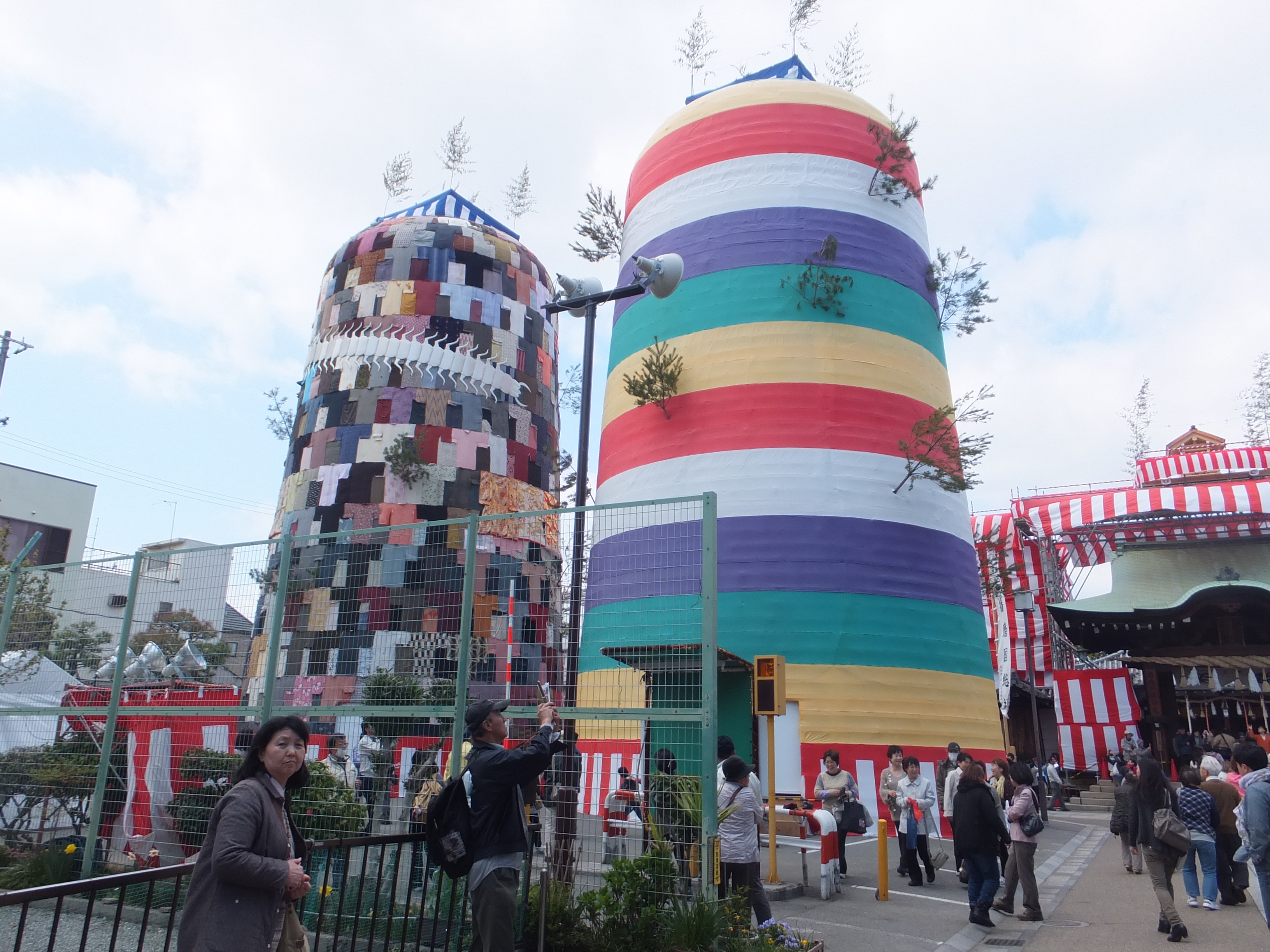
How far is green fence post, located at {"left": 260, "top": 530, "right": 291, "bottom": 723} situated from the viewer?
26.6 ft

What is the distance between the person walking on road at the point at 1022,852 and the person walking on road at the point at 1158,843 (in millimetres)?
1040

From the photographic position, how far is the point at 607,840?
23.3 ft

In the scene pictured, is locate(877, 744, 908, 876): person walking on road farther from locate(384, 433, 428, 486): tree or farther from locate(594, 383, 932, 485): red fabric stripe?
locate(384, 433, 428, 486): tree

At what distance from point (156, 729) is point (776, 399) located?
12.4m

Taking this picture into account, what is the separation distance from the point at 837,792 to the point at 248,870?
8971mm

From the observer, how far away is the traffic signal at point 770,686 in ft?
30.8

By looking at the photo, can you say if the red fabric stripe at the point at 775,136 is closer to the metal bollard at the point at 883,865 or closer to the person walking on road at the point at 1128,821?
the person walking on road at the point at 1128,821

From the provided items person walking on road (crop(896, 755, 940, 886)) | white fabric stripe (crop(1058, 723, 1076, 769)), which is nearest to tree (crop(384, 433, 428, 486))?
person walking on road (crop(896, 755, 940, 886))

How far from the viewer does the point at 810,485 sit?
17125mm

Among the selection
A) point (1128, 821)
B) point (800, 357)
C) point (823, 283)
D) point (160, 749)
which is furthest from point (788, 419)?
point (160, 749)

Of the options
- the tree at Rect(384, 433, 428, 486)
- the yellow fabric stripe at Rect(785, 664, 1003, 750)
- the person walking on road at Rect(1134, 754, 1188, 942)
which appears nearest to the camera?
the person walking on road at Rect(1134, 754, 1188, 942)

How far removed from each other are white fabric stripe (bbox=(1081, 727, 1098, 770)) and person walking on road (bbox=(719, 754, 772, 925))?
2903 cm

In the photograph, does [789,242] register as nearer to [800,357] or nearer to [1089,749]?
[800,357]

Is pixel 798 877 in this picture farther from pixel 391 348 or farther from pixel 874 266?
pixel 391 348
